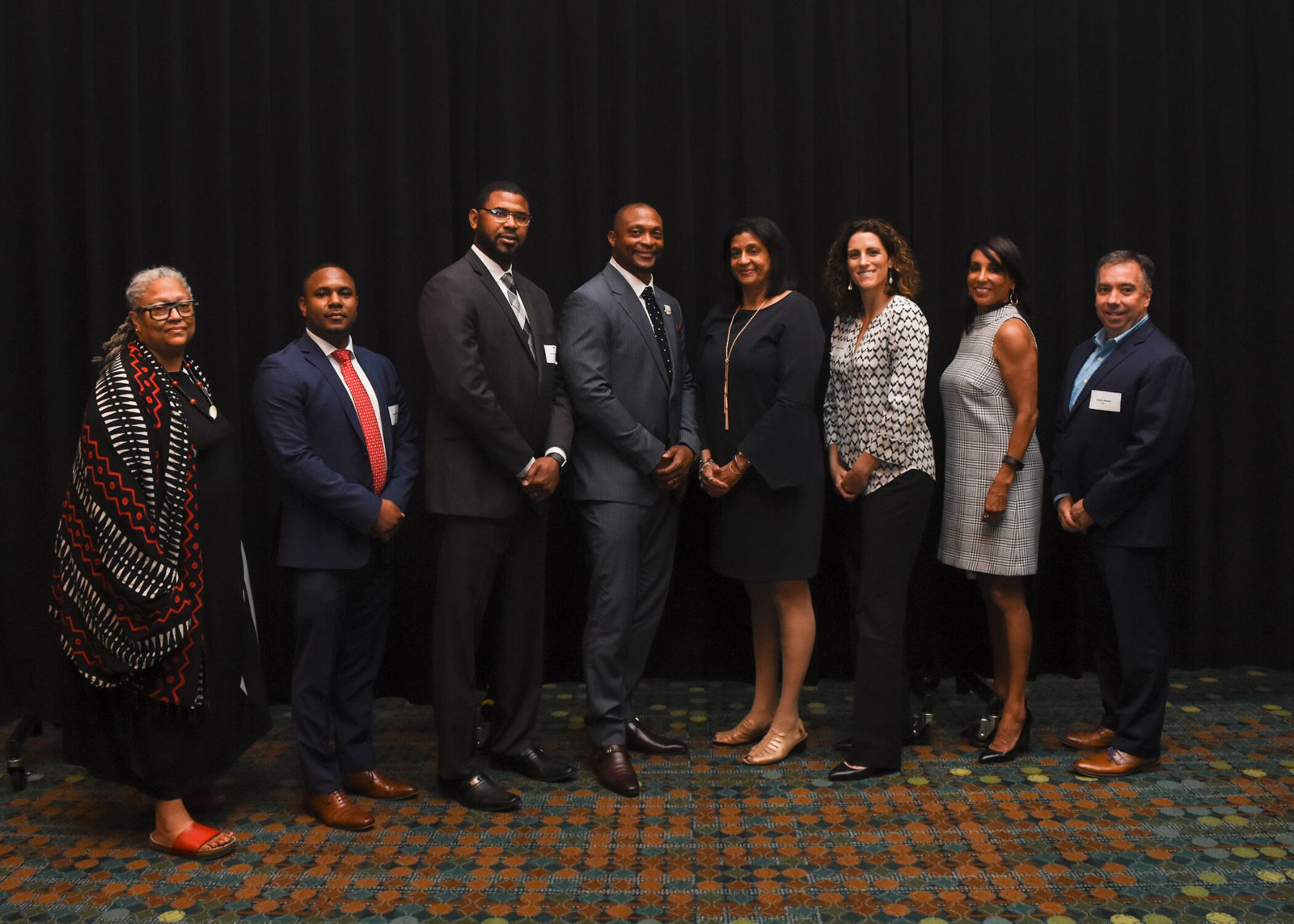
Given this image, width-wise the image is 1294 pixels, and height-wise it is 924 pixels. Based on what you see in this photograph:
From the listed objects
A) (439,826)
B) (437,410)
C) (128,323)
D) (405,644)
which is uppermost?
(128,323)

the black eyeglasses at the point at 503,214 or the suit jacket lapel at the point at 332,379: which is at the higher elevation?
the black eyeglasses at the point at 503,214

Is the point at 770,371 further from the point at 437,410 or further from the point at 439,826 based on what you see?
the point at 439,826

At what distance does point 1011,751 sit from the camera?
11.1 ft

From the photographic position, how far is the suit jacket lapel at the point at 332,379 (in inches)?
119

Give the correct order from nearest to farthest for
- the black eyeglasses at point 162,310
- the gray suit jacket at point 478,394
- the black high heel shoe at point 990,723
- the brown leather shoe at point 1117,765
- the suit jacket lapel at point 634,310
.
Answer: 1. the black eyeglasses at point 162,310
2. the gray suit jacket at point 478,394
3. the brown leather shoe at point 1117,765
4. the suit jacket lapel at point 634,310
5. the black high heel shoe at point 990,723

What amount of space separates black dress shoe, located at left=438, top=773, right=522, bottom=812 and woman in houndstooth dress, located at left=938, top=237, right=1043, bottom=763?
1447 millimetres

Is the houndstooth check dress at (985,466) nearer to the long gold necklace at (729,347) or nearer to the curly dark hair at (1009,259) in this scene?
the curly dark hair at (1009,259)

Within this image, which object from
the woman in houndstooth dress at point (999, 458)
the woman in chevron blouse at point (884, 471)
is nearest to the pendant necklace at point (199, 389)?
the woman in chevron blouse at point (884, 471)

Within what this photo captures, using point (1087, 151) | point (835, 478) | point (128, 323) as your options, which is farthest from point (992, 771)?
point (128, 323)

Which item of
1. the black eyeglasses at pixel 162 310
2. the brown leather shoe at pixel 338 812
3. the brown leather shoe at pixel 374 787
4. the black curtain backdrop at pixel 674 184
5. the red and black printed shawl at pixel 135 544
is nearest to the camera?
the red and black printed shawl at pixel 135 544

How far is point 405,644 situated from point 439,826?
119 centimetres

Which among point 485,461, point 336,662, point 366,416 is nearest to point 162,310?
point 366,416

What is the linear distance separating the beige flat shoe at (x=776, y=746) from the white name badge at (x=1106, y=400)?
53.7 inches

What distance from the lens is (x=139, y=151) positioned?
3893 mm
